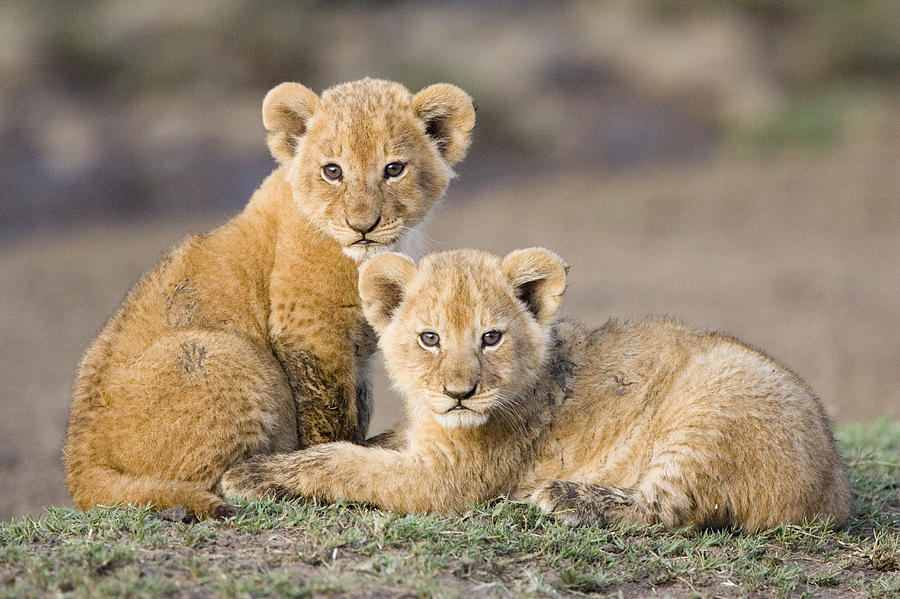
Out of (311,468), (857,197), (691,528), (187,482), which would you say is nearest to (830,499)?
(691,528)

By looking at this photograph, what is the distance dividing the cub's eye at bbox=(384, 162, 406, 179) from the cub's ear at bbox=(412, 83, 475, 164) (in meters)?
0.40

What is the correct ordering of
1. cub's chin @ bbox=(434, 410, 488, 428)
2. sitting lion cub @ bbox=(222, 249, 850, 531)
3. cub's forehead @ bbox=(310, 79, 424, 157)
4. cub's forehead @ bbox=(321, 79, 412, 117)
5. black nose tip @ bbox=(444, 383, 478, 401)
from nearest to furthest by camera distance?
black nose tip @ bbox=(444, 383, 478, 401) < cub's chin @ bbox=(434, 410, 488, 428) < sitting lion cub @ bbox=(222, 249, 850, 531) < cub's forehead @ bbox=(310, 79, 424, 157) < cub's forehead @ bbox=(321, 79, 412, 117)

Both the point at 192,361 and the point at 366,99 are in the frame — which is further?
the point at 366,99

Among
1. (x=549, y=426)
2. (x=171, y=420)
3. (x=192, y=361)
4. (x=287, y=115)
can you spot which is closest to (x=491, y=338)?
(x=549, y=426)

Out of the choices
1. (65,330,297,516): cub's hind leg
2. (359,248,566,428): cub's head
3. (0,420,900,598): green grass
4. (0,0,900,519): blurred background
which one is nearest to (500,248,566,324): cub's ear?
(359,248,566,428): cub's head

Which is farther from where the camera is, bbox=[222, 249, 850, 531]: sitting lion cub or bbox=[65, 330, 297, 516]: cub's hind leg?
bbox=[65, 330, 297, 516]: cub's hind leg

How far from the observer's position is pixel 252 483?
5.36 metres

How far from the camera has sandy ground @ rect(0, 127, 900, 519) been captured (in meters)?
11.5

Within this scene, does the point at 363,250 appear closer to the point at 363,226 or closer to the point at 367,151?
the point at 363,226

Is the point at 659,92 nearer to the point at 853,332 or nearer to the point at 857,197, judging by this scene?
the point at 857,197

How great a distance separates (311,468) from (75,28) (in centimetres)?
1899

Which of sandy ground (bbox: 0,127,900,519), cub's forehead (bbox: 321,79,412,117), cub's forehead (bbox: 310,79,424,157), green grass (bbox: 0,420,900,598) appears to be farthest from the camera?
sandy ground (bbox: 0,127,900,519)

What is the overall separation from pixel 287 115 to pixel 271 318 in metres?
1.27

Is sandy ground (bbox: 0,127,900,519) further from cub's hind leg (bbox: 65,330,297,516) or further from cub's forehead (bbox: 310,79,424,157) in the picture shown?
cub's forehead (bbox: 310,79,424,157)
